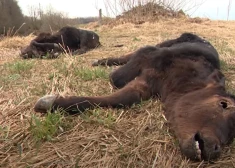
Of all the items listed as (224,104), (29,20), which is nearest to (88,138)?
(224,104)

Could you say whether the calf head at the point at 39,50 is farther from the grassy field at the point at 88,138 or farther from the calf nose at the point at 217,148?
the calf nose at the point at 217,148

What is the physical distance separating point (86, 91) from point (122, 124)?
94 centimetres

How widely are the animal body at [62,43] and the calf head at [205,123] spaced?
463 centimetres

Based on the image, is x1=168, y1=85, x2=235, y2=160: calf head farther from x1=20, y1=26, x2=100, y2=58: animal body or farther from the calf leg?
x1=20, y1=26, x2=100, y2=58: animal body

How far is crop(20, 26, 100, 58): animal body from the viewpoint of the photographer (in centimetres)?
678

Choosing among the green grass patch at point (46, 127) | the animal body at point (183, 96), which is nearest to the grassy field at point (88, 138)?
the green grass patch at point (46, 127)

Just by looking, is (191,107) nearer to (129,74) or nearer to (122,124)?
(122,124)

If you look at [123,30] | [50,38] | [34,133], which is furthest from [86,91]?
[123,30]

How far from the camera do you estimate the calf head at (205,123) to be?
6.50 ft

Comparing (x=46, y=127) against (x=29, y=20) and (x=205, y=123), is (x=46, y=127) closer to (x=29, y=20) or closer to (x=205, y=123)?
(x=205, y=123)

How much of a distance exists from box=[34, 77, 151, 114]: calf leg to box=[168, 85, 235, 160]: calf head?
1.80ft

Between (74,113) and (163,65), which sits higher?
(163,65)

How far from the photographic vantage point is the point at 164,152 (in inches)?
92.1

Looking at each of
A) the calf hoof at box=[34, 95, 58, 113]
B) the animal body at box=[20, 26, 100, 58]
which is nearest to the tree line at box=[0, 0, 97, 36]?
the animal body at box=[20, 26, 100, 58]
